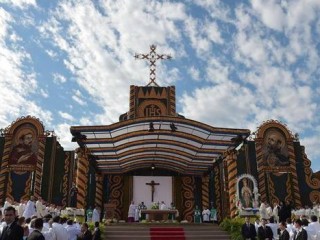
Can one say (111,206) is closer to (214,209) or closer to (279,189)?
(214,209)

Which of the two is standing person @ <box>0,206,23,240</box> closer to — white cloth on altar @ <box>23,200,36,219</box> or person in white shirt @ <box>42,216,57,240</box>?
person in white shirt @ <box>42,216,57,240</box>

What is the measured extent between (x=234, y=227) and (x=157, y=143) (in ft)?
27.1

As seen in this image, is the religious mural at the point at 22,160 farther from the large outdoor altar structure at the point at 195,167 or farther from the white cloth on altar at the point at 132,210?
the white cloth on altar at the point at 132,210

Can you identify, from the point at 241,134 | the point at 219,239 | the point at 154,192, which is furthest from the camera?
the point at 154,192

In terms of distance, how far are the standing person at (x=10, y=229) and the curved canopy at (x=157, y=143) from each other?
13.5m

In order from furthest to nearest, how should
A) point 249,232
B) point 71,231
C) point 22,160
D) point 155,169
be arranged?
point 155,169
point 22,160
point 249,232
point 71,231

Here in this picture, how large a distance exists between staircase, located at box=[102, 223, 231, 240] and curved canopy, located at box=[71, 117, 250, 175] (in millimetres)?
5041

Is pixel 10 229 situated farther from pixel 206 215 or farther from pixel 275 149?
pixel 275 149

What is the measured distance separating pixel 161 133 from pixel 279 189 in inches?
482

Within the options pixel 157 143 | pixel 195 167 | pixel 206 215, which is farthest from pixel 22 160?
pixel 206 215

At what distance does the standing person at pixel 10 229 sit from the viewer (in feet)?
18.1

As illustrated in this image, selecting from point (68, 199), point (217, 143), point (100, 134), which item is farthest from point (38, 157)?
point (217, 143)

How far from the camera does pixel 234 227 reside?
17172mm

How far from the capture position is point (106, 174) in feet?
96.2
